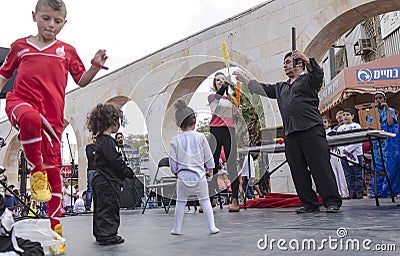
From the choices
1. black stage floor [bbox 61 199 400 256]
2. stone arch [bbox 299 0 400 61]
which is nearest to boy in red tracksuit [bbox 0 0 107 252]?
black stage floor [bbox 61 199 400 256]

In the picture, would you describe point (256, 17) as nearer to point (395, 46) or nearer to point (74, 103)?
point (395, 46)

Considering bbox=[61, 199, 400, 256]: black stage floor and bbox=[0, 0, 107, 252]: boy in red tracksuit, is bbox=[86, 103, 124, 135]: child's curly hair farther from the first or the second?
bbox=[61, 199, 400, 256]: black stage floor

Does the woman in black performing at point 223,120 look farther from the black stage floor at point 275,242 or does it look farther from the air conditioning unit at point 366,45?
the air conditioning unit at point 366,45

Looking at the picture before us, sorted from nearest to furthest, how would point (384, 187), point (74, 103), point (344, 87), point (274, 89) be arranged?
point (274, 89)
point (384, 187)
point (344, 87)
point (74, 103)

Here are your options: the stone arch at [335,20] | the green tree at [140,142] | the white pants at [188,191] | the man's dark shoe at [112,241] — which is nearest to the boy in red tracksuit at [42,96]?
the man's dark shoe at [112,241]

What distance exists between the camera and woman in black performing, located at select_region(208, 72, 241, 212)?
4049 millimetres

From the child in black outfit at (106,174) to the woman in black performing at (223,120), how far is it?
120 cm

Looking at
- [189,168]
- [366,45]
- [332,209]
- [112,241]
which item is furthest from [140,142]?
[366,45]

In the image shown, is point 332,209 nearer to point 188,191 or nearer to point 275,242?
point 188,191

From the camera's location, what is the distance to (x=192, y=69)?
9812 millimetres

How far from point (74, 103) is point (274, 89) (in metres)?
12.6

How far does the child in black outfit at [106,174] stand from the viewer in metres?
2.75

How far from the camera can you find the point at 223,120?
4293mm

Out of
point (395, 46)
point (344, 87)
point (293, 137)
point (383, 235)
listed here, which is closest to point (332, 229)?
point (383, 235)
